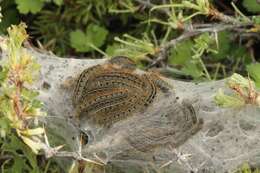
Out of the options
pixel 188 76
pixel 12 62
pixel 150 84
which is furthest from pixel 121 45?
pixel 12 62

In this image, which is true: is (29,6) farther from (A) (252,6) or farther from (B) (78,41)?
(A) (252,6)

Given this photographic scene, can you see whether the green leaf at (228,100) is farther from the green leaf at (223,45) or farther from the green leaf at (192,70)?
the green leaf at (223,45)

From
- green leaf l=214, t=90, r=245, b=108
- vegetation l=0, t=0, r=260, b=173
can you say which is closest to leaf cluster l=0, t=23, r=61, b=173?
vegetation l=0, t=0, r=260, b=173

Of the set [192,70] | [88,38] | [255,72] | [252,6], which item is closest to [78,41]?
[88,38]

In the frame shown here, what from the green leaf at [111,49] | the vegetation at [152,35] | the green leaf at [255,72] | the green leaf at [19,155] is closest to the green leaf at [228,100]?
the vegetation at [152,35]

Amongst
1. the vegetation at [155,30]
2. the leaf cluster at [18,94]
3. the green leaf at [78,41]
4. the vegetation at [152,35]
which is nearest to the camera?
the leaf cluster at [18,94]

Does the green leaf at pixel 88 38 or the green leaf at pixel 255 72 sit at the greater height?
the green leaf at pixel 88 38

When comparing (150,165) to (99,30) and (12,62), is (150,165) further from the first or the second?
(99,30)
